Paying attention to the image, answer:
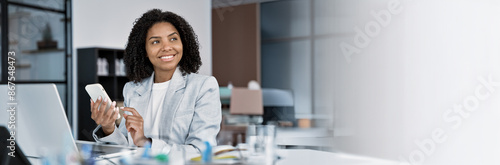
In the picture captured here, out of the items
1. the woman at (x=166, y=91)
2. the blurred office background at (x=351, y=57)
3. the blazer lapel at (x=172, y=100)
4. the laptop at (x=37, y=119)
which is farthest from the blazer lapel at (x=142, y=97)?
the blurred office background at (x=351, y=57)

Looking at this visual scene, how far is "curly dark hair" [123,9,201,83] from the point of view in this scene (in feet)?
7.40

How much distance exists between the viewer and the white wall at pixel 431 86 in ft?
9.65

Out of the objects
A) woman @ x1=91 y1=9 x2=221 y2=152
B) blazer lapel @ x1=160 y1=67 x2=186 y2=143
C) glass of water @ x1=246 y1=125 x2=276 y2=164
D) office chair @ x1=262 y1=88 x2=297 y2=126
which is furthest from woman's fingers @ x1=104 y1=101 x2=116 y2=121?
office chair @ x1=262 y1=88 x2=297 y2=126

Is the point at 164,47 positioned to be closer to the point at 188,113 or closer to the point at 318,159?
the point at 188,113

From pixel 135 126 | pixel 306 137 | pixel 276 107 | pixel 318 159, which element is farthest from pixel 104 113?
pixel 276 107

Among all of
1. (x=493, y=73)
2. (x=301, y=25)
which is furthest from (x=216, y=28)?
(x=493, y=73)

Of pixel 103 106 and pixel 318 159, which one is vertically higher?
pixel 103 106

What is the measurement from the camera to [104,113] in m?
1.83

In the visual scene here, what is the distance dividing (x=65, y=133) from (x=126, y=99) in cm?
87

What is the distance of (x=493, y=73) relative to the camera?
2883 millimetres

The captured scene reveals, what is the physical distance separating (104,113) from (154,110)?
44 centimetres

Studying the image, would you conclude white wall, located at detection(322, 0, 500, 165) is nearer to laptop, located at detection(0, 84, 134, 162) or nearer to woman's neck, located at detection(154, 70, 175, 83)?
woman's neck, located at detection(154, 70, 175, 83)

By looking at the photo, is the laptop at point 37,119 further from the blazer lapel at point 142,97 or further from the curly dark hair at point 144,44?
the curly dark hair at point 144,44

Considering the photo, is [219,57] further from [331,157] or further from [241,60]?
[331,157]
